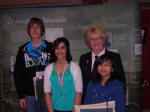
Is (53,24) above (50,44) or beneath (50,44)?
above

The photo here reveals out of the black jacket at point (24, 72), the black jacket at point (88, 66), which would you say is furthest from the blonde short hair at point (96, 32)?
the black jacket at point (24, 72)

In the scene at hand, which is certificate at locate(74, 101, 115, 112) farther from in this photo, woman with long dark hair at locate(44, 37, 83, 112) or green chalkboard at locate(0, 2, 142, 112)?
green chalkboard at locate(0, 2, 142, 112)

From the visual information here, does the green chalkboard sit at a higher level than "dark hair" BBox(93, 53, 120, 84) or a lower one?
higher

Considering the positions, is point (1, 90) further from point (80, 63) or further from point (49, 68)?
point (80, 63)

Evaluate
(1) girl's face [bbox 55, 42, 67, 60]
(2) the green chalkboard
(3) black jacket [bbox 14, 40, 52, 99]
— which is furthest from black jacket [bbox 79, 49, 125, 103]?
(3) black jacket [bbox 14, 40, 52, 99]

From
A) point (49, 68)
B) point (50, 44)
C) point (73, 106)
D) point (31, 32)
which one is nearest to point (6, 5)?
point (31, 32)

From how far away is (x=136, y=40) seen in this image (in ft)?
5.75

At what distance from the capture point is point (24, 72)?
6.14 feet

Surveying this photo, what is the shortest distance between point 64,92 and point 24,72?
0.46 metres

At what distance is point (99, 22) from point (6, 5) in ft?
4.01

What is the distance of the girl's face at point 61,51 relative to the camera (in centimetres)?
178

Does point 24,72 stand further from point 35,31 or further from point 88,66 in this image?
point 88,66

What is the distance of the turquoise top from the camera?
1733 mm

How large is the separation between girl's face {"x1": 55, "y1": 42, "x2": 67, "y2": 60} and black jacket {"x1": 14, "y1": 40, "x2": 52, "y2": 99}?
0.30 feet
